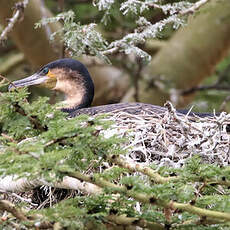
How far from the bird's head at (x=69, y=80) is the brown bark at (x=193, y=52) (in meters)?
2.18

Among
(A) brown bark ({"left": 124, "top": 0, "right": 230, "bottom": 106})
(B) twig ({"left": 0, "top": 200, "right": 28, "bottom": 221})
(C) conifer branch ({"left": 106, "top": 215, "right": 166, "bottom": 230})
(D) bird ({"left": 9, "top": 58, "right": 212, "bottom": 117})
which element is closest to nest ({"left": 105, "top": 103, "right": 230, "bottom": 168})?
(C) conifer branch ({"left": 106, "top": 215, "right": 166, "bottom": 230})

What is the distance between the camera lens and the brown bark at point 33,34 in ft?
20.3

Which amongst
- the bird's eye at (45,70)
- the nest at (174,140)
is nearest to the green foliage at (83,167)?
the nest at (174,140)

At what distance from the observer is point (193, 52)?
7473 millimetres

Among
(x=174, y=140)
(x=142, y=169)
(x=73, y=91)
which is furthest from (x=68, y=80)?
(x=142, y=169)

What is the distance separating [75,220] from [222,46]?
17.3 ft

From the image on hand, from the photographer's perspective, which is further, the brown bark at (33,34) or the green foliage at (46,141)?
the brown bark at (33,34)

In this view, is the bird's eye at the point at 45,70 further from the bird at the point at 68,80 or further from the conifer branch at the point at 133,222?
the conifer branch at the point at 133,222

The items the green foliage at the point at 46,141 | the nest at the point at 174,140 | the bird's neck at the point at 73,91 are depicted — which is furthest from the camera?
the bird's neck at the point at 73,91

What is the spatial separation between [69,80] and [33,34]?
67.8 inches

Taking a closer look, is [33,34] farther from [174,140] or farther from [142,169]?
[142,169]

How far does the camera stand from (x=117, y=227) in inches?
99.6

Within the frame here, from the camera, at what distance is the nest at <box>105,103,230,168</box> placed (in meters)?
3.31

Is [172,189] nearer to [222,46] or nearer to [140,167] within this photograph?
[140,167]
